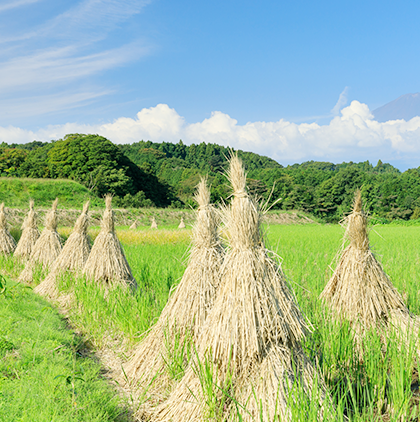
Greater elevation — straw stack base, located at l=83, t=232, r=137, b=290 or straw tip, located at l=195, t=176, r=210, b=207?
straw tip, located at l=195, t=176, r=210, b=207

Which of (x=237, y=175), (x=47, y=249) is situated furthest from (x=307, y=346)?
(x=47, y=249)

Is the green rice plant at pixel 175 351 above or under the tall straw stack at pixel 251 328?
under

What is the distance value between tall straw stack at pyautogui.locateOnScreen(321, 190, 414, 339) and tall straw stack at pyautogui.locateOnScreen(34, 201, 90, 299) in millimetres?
6078

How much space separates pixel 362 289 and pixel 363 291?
3 cm

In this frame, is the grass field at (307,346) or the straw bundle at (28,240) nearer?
the grass field at (307,346)

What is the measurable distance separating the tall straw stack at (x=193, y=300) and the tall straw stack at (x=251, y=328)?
1.02 meters

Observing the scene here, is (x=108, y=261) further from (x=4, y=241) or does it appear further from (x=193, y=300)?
(x=4, y=241)

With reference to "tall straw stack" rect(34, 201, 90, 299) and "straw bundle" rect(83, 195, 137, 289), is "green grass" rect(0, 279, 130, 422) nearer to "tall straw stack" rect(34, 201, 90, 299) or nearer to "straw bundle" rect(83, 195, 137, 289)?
"straw bundle" rect(83, 195, 137, 289)

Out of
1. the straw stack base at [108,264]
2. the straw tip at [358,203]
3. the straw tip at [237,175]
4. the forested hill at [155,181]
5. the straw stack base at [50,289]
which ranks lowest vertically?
the straw stack base at [50,289]

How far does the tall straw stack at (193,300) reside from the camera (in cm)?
394

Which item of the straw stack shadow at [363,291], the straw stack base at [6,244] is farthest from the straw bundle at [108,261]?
the straw stack base at [6,244]

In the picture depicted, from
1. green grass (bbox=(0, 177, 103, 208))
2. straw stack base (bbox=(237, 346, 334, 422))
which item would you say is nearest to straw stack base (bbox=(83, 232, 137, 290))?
straw stack base (bbox=(237, 346, 334, 422))

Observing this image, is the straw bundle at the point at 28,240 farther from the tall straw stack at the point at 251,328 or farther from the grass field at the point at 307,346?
the tall straw stack at the point at 251,328

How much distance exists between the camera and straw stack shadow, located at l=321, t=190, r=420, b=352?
4.54m
